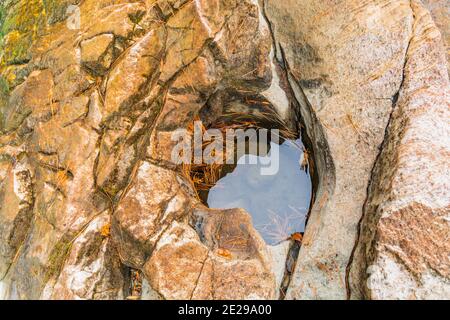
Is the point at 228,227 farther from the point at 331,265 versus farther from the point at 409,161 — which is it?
the point at 409,161

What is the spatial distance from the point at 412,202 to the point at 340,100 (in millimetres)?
1177

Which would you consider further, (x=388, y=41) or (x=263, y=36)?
(x=263, y=36)

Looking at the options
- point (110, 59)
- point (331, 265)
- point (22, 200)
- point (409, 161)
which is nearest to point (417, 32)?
point (409, 161)

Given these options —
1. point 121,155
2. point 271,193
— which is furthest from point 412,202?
point 121,155

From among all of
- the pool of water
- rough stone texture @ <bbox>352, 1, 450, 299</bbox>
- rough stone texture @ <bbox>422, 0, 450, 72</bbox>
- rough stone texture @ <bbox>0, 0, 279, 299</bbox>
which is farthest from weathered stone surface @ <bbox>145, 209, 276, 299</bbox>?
rough stone texture @ <bbox>422, 0, 450, 72</bbox>

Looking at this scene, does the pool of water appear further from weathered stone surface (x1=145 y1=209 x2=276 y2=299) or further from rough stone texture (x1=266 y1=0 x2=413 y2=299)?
weathered stone surface (x1=145 y1=209 x2=276 y2=299)

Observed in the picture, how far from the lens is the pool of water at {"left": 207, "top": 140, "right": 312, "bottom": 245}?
13.3 feet

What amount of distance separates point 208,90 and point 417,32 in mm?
1890

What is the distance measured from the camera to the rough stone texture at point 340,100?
3285 millimetres

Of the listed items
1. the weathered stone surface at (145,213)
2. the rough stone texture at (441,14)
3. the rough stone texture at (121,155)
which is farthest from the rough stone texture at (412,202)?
the weathered stone surface at (145,213)

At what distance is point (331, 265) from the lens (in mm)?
3275

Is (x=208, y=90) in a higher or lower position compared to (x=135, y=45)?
lower

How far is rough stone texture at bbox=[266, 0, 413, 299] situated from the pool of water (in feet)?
1.20
